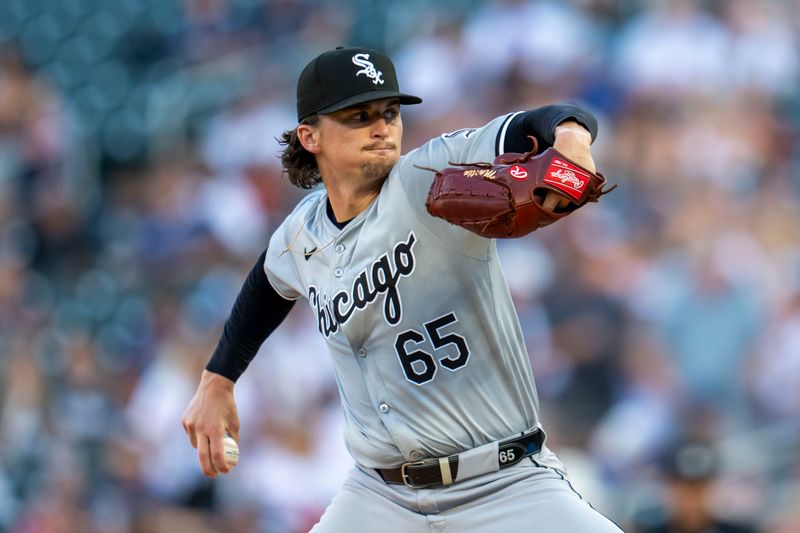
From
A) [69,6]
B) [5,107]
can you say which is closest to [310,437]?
[5,107]

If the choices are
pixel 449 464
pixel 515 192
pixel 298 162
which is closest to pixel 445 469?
pixel 449 464

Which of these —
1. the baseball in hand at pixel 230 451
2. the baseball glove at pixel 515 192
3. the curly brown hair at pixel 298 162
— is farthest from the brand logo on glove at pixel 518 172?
the baseball in hand at pixel 230 451

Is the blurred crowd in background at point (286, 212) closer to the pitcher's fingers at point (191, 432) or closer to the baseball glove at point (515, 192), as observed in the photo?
the pitcher's fingers at point (191, 432)

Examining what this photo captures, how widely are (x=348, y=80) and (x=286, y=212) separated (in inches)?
162

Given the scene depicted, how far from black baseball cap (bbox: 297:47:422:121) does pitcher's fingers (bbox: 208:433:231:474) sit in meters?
0.98

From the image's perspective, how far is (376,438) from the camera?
3.13m

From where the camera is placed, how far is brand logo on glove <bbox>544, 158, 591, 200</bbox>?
248 cm

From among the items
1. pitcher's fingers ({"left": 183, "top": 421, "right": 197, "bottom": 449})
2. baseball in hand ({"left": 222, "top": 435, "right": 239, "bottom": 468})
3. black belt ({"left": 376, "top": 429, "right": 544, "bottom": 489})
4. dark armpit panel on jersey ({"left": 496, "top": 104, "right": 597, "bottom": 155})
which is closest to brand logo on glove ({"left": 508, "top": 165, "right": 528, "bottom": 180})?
dark armpit panel on jersey ({"left": 496, "top": 104, "right": 597, "bottom": 155})

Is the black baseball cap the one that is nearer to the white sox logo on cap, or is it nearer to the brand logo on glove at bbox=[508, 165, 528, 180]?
the white sox logo on cap

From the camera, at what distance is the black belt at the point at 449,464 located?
3.02 meters

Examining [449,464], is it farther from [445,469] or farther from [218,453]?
[218,453]

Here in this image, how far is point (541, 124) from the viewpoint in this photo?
2697 mm

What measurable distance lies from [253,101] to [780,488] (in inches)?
174

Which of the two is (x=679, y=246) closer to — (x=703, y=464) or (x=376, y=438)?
(x=703, y=464)
